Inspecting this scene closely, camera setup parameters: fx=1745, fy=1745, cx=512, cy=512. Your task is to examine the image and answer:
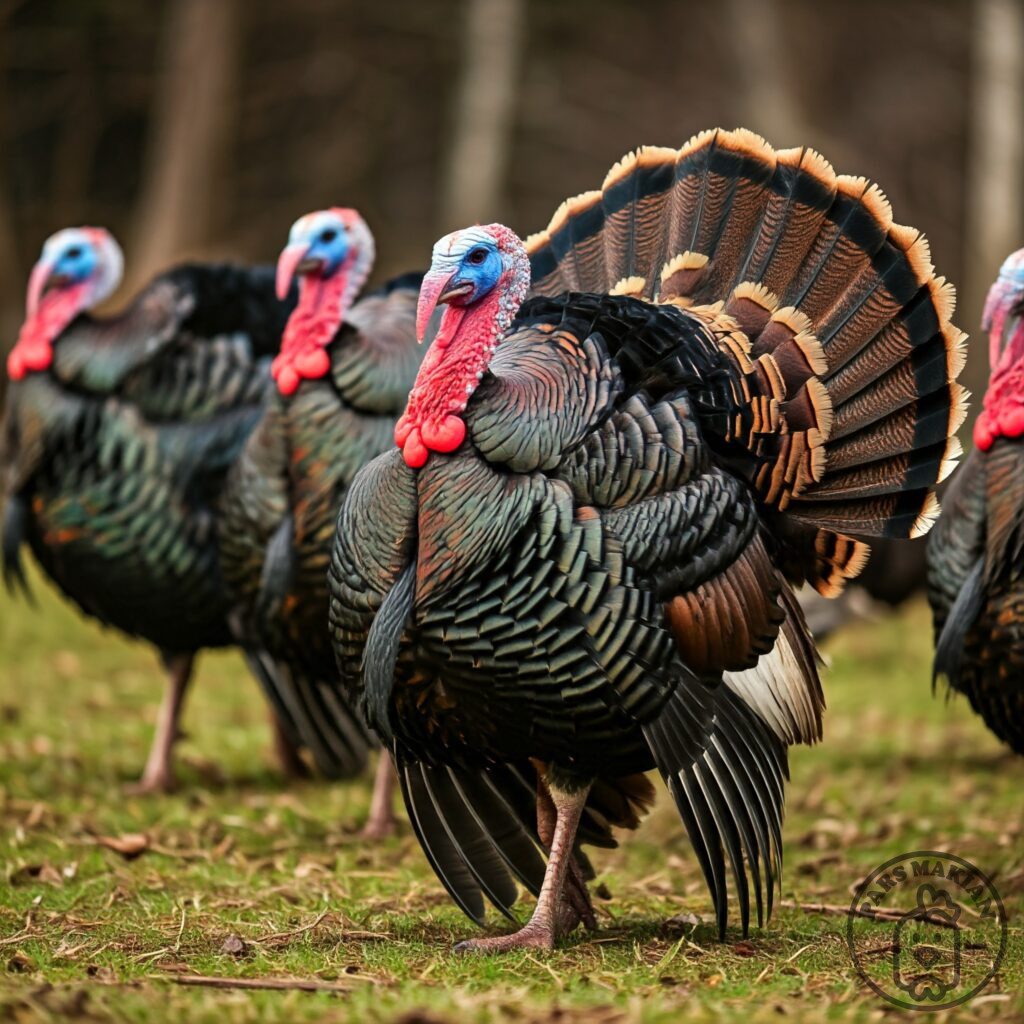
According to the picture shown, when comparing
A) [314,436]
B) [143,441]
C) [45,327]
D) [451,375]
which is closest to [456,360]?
[451,375]

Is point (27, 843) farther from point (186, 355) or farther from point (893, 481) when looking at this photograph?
point (893, 481)

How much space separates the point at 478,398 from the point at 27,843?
232cm

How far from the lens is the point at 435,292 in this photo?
4.03m

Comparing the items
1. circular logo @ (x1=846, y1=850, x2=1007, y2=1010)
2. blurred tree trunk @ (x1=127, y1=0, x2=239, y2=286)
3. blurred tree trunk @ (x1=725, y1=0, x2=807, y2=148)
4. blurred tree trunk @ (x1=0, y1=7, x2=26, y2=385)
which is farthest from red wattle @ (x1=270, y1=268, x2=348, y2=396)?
blurred tree trunk @ (x1=725, y1=0, x2=807, y2=148)

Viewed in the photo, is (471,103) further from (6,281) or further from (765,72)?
(6,281)

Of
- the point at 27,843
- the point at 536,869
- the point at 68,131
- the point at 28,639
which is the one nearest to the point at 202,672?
the point at 28,639

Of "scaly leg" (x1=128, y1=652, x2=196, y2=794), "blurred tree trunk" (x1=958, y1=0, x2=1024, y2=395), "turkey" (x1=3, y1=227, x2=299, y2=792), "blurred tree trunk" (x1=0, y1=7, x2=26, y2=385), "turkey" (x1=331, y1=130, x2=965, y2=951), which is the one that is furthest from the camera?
"blurred tree trunk" (x1=958, y1=0, x2=1024, y2=395)

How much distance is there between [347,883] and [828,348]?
6.71ft

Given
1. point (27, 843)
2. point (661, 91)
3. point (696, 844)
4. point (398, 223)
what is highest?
point (661, 91)

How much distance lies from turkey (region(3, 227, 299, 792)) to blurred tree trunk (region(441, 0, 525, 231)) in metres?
9.93

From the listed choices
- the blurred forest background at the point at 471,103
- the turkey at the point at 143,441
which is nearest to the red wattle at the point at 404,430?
the turkey at the point at 143,441

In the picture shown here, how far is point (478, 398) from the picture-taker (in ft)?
13.0

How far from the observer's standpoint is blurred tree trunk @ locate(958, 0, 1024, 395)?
14.5m

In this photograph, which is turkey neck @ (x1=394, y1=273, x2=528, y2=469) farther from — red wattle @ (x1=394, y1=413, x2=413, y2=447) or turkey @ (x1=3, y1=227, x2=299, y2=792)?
turkey @ (x1=3, y1=227, x2=299, y2=792)
